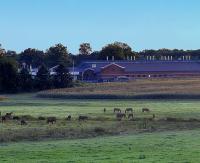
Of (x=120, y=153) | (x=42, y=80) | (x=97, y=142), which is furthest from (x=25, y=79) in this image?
(x=120, y=153)

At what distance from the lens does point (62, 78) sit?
145 m

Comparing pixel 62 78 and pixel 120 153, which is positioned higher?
pixel 62 78

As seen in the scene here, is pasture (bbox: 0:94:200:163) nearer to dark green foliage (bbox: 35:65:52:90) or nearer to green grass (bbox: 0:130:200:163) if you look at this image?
green grass (bbox: 0:130:200:163)

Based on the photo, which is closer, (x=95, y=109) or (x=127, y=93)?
(x=95, y=109)

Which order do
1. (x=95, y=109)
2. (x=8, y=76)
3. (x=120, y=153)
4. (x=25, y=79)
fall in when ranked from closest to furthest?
(x=120, y=153)
(x=95, y=109)
(x=25, y=79)
(x=8, y=76)

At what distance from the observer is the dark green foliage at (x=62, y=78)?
142250 mm

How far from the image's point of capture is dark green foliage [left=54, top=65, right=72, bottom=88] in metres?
142

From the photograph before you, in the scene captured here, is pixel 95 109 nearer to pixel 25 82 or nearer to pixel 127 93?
pixel 127 93

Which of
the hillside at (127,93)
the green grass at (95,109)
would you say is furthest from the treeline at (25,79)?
the green grass at (95,109)

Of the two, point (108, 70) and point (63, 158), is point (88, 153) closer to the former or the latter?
point (63, 158)

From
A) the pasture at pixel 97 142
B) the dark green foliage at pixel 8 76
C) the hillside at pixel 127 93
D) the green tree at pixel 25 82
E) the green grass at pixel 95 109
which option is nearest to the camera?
the pasture at pixel 97 142

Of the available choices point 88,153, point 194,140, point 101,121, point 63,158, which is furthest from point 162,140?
point 101,121

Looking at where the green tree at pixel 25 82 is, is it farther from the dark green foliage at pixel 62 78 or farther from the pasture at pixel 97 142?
the pasture at pixel 97 142

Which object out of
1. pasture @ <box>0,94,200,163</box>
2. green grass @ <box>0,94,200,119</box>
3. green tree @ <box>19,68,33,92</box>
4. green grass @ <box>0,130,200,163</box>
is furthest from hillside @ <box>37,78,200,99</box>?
green grass @ <box>0,130,200,163</box>
